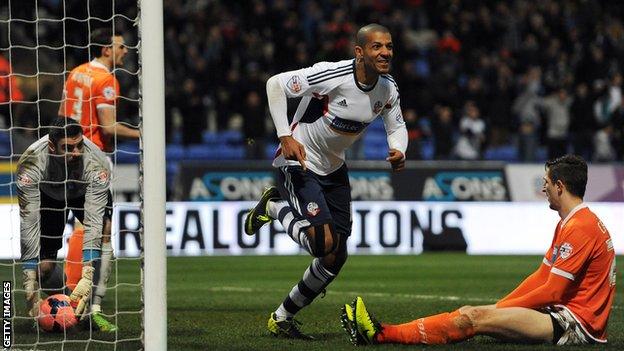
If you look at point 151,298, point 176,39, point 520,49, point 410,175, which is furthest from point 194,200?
point 151,298

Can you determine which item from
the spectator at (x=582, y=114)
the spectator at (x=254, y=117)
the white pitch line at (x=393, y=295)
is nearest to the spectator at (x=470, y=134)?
the spectator at (x=582, y=114)

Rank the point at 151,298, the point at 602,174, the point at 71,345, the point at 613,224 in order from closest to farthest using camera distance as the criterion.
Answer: the point at 151,298 → the point at 71,345 → the point at 613,224 → the point at 602,174

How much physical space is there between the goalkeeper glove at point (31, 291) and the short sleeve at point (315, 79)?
2.29m

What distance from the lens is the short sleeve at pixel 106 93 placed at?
984 cm

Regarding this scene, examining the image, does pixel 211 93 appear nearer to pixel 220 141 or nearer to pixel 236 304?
pixel 220 141

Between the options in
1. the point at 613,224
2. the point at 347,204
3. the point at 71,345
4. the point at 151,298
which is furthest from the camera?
the point at 613,224

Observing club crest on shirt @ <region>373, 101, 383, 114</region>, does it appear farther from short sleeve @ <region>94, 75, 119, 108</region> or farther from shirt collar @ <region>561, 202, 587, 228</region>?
short sleeve @ <region>94, 75, 119, 108</region>

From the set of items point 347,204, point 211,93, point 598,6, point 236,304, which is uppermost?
point 598,6

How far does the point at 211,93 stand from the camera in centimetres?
2294

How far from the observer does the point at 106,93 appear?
987 centimetres

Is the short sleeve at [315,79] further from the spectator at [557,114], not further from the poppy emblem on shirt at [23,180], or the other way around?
the spectator at [557,114]

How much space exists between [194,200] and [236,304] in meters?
7.49

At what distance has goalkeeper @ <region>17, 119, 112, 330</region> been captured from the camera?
9.09 metres

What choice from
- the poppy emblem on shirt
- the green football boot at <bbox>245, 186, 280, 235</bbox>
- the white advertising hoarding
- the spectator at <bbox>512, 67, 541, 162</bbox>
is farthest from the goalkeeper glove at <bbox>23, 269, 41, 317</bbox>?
the spectator at <bbox>512, 67, 541, 162</bbox>
